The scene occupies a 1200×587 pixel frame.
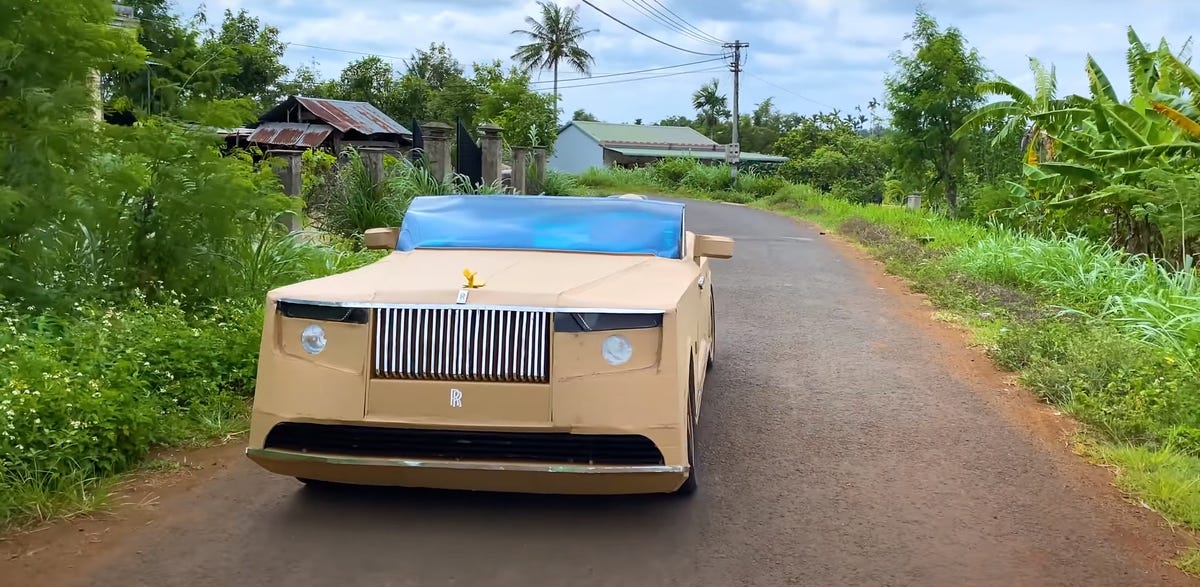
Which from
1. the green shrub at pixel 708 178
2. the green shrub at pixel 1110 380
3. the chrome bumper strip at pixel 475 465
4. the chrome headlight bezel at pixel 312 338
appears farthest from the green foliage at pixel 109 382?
the green shrub at pixel 708 178

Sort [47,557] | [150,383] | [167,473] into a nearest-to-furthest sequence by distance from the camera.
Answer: [47,557] < [167,473] < [150,383]

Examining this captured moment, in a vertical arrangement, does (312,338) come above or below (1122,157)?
below

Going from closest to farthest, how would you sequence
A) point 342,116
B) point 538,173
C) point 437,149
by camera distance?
point 437,149 → point 538,173 → point 342,116

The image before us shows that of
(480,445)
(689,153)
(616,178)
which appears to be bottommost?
(480,445)

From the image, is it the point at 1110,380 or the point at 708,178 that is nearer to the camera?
the point at 1110,380

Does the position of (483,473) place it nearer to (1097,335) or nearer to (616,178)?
(1097,335)

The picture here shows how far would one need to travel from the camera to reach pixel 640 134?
74250mm

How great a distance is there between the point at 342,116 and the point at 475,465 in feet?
107

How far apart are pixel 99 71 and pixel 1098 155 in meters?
10.3

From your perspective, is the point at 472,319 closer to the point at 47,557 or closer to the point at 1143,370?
the point at 47,557

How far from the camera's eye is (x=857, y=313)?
11109mm

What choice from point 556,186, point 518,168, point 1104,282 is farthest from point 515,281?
point 556,186

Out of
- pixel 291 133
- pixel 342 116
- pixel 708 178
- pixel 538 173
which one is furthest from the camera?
pixel 708 178

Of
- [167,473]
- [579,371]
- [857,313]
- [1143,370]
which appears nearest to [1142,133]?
[857,313]
